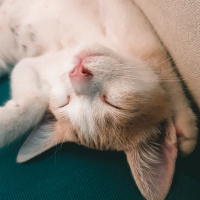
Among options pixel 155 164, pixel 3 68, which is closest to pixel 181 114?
pixel 155 164

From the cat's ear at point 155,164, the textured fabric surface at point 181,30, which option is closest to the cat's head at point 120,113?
the cat's ear at point 155,164

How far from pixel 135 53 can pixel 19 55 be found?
802 mm

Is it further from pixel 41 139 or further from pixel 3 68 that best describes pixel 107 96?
pixel 3 68

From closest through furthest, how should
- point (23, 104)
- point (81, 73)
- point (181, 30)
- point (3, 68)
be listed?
point (181, 30) < point (81, 73) < point (23, 104) < point (3, 68)

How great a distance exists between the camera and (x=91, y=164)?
945 mm

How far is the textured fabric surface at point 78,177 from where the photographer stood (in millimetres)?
863

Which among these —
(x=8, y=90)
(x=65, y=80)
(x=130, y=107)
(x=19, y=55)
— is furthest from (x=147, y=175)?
(x=19, y=55)

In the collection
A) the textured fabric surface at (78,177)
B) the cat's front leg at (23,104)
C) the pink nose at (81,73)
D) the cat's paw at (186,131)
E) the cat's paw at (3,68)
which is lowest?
the textured fabric surface at (78,177)

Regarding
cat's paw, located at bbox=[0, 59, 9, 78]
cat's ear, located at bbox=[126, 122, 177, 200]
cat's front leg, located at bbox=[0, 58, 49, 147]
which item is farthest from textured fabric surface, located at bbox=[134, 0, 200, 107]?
cat's paw, located at bbox=[0, 59, 9, 78]

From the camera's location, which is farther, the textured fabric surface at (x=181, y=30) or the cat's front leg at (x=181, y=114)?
the cat's front leg at (x=181, y=114)

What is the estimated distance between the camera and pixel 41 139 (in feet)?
3.37

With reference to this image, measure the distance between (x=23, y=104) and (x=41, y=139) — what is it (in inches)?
7.3

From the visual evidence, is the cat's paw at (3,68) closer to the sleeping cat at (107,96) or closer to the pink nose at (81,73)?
the sleeping cat at (107,96)

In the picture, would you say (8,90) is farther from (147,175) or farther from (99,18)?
(147,175)
